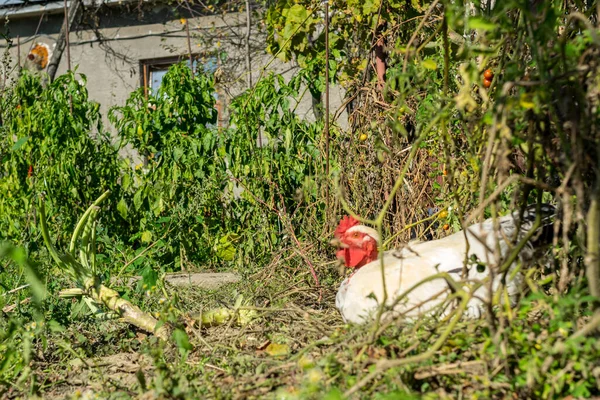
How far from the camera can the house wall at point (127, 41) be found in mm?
9273

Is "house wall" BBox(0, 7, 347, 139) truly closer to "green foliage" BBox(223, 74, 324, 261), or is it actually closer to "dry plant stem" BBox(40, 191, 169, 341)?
"green foliage" BBox(223, 74, 324, 261)

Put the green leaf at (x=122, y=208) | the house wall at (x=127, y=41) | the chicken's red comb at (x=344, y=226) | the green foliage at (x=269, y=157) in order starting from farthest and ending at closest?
1. the house wall at (x=127, y=41)
2. the green leaf at (x=122, y=208)
3. the green foliage at (x=269, y=157)
4. the chicken's red comb at (x=344, y=226)

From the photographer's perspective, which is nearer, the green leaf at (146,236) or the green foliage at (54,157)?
the green leaf at (146,236)

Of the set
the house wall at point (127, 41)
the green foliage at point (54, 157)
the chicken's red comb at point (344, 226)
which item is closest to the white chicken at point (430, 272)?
the chicken's red comb at point (344, 226)

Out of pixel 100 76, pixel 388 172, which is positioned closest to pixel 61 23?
pixel 100 76

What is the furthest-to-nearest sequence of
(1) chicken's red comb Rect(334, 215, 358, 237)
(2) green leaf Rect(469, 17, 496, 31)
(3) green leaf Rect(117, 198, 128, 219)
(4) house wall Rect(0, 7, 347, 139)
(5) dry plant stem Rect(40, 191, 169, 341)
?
(4) house wall Rect(0, 7, 347, 139), (3) green leaf Rect(117, 198, 128, 219), (1) chicken's red comb Rect(334, 215, 358, 237), (5) dry plant stem Rect(40, 191, 169, 341), (2) green leaf Rect(469, 17, 496, 31)

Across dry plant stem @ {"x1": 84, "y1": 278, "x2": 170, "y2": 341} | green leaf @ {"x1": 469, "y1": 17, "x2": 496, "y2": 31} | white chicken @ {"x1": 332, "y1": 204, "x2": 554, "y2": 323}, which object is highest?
green leaf @ {"x1": 469, "y1": 17, "x2": 496, "y2": 31}

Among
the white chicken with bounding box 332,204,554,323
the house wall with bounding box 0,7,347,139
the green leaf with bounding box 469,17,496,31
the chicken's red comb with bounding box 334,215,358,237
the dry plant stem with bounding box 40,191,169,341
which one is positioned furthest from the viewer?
the house wall with bounding box 0,7,347,139

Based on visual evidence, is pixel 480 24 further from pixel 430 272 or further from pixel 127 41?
pixel 127 41

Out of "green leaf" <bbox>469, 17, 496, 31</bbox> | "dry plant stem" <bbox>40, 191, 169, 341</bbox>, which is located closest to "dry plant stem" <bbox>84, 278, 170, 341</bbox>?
"dry plant stem" <bbox>40, 191, 169, 341</bbox>

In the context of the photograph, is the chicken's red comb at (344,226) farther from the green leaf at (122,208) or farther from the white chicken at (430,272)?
the green leaf at (122,208)

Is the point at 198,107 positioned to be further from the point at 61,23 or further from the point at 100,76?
the point at 61,23

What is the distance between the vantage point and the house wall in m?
9.27

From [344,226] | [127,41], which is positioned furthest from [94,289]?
[127,41]
